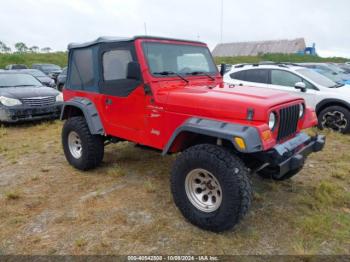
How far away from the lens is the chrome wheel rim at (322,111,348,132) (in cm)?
740

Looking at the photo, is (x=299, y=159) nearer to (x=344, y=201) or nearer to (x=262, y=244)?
(x=262, y=244)

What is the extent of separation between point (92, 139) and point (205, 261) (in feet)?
8.84

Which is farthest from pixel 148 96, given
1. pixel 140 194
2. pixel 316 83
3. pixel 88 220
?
pixel 316 83

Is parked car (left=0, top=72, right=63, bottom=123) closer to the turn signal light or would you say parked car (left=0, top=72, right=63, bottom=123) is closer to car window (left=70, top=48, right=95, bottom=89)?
car window (left=70, top=48, right=95, bottom=89)

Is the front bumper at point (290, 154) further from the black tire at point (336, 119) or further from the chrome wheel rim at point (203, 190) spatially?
the black tire at point (336, 119)

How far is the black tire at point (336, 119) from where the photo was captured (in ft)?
24.1

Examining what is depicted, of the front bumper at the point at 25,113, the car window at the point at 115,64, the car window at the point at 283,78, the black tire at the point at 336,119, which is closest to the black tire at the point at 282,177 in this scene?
the car window at the point at 115,64

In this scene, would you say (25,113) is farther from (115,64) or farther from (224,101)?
(224,101)

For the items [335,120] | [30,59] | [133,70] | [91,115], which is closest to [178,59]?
[133,70]

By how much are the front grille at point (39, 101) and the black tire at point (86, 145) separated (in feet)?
13.6

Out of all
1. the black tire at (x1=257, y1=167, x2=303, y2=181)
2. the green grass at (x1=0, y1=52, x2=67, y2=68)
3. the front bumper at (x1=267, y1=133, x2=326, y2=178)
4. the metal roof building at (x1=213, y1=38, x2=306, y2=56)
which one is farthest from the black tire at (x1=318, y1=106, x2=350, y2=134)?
the metal roof building at (x1=213, y1=38, x2=306, y2=56)

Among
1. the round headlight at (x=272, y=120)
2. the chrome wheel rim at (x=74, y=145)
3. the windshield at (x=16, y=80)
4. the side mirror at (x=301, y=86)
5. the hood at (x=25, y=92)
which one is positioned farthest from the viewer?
the windshield at (x=16, y=80)

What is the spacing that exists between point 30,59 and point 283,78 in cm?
3210

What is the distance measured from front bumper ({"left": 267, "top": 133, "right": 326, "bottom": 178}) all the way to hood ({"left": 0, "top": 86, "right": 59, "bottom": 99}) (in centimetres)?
741
